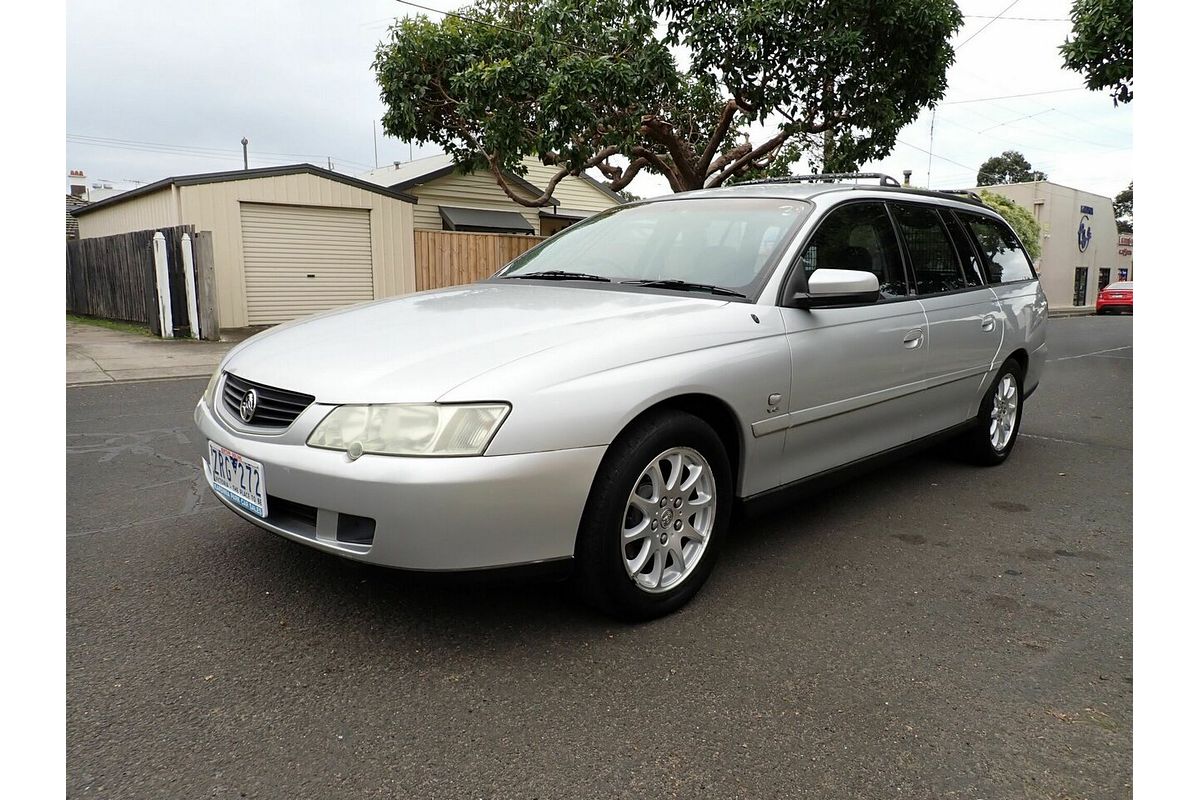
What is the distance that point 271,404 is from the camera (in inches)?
110

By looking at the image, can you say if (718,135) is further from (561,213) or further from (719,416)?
(719,416)

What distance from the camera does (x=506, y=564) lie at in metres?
2.55

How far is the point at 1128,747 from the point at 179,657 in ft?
9.35

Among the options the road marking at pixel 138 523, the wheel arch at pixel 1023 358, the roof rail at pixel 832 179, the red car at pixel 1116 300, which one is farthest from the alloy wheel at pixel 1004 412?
the red car at pixel 1116 300

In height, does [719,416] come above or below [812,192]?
below

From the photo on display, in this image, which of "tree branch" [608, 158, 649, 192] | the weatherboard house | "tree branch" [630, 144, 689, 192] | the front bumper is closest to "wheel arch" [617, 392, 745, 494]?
the front bumper

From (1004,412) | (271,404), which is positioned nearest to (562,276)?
(271,404)

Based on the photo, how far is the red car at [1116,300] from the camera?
90.2ft

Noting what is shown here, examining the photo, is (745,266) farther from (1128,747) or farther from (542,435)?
(1128,747)

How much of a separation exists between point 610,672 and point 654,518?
554mm

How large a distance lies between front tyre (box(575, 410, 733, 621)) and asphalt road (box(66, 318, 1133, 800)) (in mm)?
152

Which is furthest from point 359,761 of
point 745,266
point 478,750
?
point 745,266

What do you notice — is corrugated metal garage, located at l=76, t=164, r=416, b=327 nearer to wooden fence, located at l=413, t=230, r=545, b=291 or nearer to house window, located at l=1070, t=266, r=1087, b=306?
wooden fence, located at l=413, t=230, r=545, b=291

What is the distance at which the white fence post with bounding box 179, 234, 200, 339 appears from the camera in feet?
42.0
